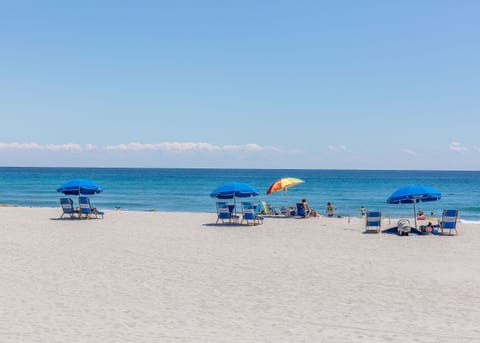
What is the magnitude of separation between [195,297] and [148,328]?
5.35ft

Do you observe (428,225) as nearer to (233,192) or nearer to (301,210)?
(301,210)

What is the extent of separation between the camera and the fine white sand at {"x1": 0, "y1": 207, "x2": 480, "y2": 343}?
6.41 meters

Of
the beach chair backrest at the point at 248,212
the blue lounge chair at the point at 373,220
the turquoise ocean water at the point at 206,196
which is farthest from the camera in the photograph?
the turquoise ocean water at the point at 206,196

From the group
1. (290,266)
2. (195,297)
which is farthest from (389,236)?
(195,297)

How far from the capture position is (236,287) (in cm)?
870

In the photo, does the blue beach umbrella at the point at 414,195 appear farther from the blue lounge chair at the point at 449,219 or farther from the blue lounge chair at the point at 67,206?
the blue lounge chair at the point at 67,206

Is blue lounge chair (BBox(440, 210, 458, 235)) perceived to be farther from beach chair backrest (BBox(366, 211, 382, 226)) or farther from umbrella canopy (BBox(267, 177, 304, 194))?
umbrella canopy (BBox(267, 177, 304, 194))

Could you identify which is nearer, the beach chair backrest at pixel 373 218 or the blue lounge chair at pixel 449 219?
the blue lounge chair at pixel 449 219

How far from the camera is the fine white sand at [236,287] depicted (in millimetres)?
6412

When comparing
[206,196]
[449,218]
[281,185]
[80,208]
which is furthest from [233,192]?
[206,196]

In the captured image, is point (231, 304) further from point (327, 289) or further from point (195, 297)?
point (327, 289)

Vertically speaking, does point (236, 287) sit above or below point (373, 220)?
below

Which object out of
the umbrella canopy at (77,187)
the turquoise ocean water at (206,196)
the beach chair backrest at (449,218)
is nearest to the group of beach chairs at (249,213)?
the umbrella canopy at (77,187)

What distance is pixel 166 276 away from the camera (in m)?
9.55
